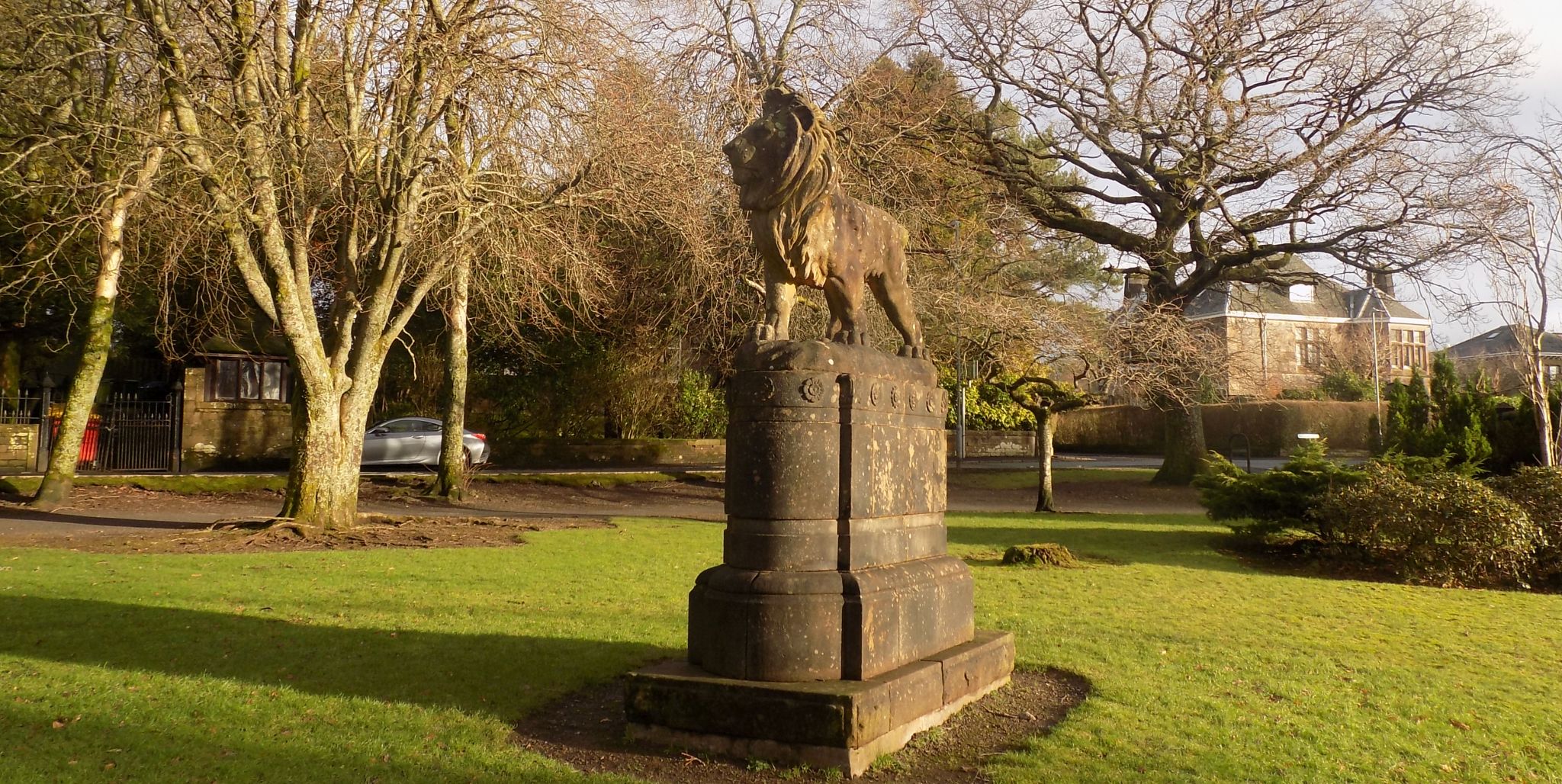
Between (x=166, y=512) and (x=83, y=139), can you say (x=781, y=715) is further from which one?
(x=83, y=139)

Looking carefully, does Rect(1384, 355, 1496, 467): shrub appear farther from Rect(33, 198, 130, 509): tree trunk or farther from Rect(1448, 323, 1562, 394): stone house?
Rect(1448, 323, 1562, 394): stone house

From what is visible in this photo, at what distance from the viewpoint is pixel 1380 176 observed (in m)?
21.1

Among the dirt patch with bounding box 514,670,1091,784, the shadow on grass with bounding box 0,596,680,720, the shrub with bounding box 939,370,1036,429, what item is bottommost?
the dirt patch with bounding box 514,670,1091,784

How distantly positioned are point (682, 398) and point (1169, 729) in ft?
84.6

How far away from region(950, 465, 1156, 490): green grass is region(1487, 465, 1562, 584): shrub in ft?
42.2

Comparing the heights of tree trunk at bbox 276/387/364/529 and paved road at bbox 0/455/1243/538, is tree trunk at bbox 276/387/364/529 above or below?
above

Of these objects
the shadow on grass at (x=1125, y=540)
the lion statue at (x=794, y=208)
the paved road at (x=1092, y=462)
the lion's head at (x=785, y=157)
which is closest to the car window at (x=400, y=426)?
the paved road at (x=1092, y=462)

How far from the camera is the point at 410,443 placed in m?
25.9

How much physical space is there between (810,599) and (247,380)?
88.9 ft

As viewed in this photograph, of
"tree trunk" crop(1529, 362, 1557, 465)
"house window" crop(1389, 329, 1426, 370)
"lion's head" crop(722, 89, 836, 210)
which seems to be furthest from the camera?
"house window" crop(1389, 329, 1426, 370)

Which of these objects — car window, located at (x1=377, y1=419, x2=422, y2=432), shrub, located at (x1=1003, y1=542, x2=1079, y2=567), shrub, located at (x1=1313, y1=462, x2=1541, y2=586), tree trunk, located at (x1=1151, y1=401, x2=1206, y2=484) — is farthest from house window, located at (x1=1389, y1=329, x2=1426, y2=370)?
shrub, located at (x1=1003, y1=542, x2=1079, y2=567)

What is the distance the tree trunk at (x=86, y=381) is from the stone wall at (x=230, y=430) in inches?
365

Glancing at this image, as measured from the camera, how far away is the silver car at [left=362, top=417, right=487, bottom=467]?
83.8 ft

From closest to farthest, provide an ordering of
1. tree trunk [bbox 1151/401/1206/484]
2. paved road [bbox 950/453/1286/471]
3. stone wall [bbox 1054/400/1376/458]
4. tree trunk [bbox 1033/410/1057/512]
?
tree trunk [bbox 1033/410/1057/512], tree trunk [bbox 1151/401/1206/484], paved road [bbox 950/453/1286/471], stone wall [bbox 1054/400/1376/458]
